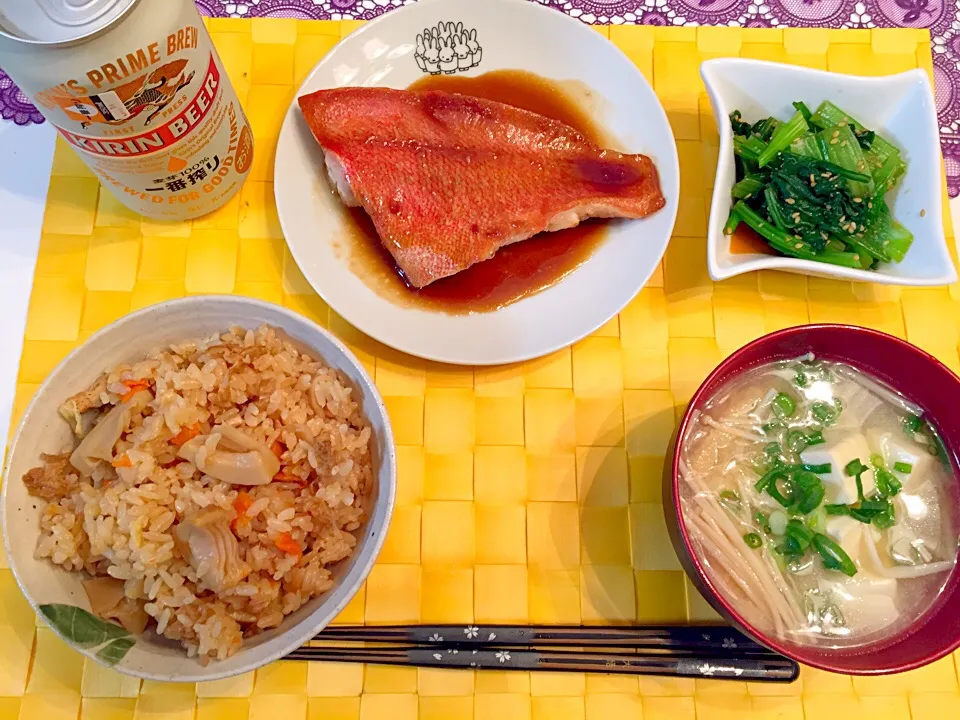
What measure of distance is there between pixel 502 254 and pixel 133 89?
0.99m

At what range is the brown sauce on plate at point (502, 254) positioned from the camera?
1.84 meters

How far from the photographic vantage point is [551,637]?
1603 millimetres

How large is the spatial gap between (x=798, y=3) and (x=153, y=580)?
8.07 ft

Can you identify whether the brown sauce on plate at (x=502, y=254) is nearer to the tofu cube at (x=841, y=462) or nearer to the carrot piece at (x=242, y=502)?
the carrot piece at (x=242, y=502)

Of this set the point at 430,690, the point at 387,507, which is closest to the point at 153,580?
the point at 387,507

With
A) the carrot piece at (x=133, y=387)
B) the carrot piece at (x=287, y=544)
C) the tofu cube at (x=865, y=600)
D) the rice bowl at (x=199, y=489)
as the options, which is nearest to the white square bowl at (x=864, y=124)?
the tofu cube at (x=865, y=600)

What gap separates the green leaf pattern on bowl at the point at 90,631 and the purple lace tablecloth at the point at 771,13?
1.74 metres

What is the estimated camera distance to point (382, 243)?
1876 mm

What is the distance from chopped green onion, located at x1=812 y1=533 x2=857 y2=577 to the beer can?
5.38ft

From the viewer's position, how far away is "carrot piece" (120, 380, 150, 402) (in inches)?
57.2

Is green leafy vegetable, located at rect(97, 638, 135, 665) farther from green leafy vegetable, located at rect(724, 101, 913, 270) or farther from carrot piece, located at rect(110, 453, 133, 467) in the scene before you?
green leafy vegetable, located at rect(724, 101, 913, 270)

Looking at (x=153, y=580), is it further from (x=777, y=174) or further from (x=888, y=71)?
(x=888, y=71)

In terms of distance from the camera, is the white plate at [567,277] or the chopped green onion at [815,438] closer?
the chopped green onion at [815,438]

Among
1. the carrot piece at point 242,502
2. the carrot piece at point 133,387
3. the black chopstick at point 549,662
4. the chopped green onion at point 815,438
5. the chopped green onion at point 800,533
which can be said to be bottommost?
the black chopstick at point 549,662
